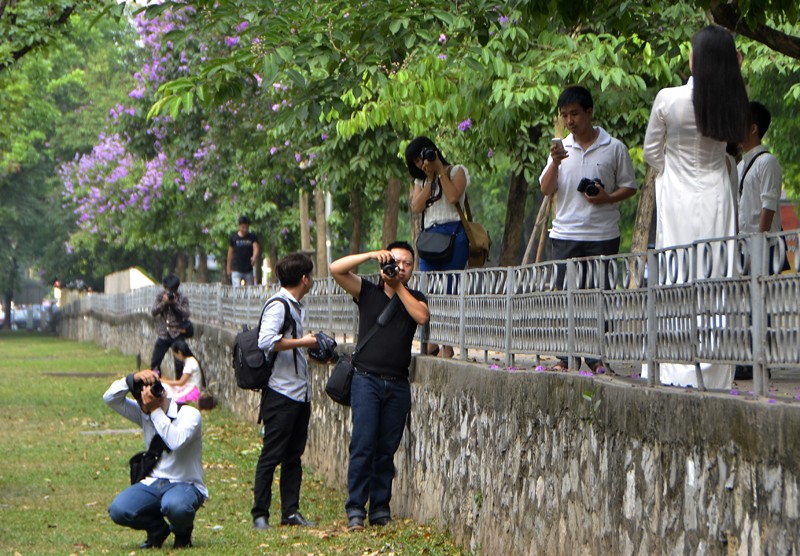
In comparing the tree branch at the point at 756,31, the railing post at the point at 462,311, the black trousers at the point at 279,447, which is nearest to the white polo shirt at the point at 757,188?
the tree branch at the point at 756,31

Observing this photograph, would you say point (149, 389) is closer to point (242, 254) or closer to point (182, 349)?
point (182, 349)

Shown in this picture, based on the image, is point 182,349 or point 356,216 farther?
point 356,216

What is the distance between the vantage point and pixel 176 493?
1010 cm

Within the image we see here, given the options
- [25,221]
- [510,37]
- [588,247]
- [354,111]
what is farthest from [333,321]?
[25,221]

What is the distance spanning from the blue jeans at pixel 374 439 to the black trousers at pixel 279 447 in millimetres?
630

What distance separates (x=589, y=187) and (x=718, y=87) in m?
2.06

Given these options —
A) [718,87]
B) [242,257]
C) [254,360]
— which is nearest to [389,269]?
[254,360]

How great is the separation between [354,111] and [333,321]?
4261 millimetres

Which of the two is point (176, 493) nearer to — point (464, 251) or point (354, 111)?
point (464, 251)

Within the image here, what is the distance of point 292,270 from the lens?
37.4 ft

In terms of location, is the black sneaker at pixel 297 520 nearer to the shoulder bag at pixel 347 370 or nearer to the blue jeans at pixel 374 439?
the blue jeans at pixel 374 439

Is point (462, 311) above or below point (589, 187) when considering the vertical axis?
below

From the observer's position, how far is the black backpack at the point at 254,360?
36.8ft

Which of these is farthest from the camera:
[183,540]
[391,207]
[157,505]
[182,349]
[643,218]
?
[391,207]
